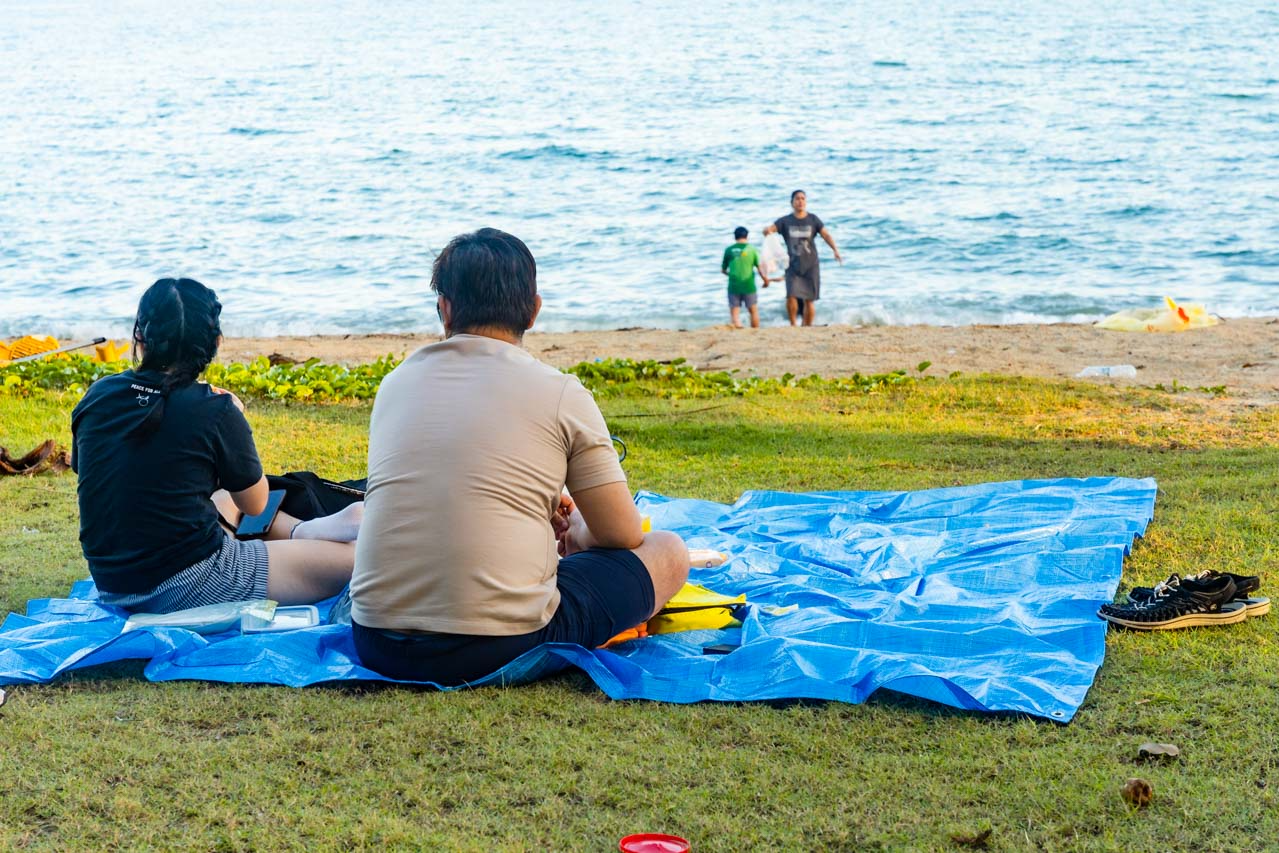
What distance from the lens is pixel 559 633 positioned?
381cm

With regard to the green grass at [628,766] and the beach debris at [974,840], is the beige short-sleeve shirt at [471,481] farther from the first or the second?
the beach debris at [974,840]

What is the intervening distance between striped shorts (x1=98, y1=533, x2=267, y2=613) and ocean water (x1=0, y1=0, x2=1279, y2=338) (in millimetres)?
14680

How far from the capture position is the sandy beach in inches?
460

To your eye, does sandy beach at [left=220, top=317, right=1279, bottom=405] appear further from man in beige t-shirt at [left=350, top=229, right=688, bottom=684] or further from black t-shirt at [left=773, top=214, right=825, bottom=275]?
man in beige t-shirt at [left=350, top=229, right=688, bottom=684]

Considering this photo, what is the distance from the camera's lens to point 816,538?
5.62 m

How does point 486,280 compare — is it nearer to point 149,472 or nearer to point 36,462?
point 149,472

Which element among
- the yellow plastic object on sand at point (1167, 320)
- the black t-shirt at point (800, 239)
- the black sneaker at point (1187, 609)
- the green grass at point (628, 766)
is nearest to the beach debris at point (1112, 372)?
the yellow plastic object on sand at point (1167, 320)

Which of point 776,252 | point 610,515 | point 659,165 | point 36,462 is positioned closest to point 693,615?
point 610,515

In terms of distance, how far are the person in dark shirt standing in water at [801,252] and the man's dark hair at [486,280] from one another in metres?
12.5

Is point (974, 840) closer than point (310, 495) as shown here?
Yes

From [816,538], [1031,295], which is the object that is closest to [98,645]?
[816,538]

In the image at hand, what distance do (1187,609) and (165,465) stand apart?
3.38m

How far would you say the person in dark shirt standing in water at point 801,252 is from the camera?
16.0 meters

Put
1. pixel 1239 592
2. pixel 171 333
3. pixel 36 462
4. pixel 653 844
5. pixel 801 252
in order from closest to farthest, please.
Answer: pixel 653 844, pixel 171 333, pixel 1239 592, pixel 36 462, pixel 801 252
